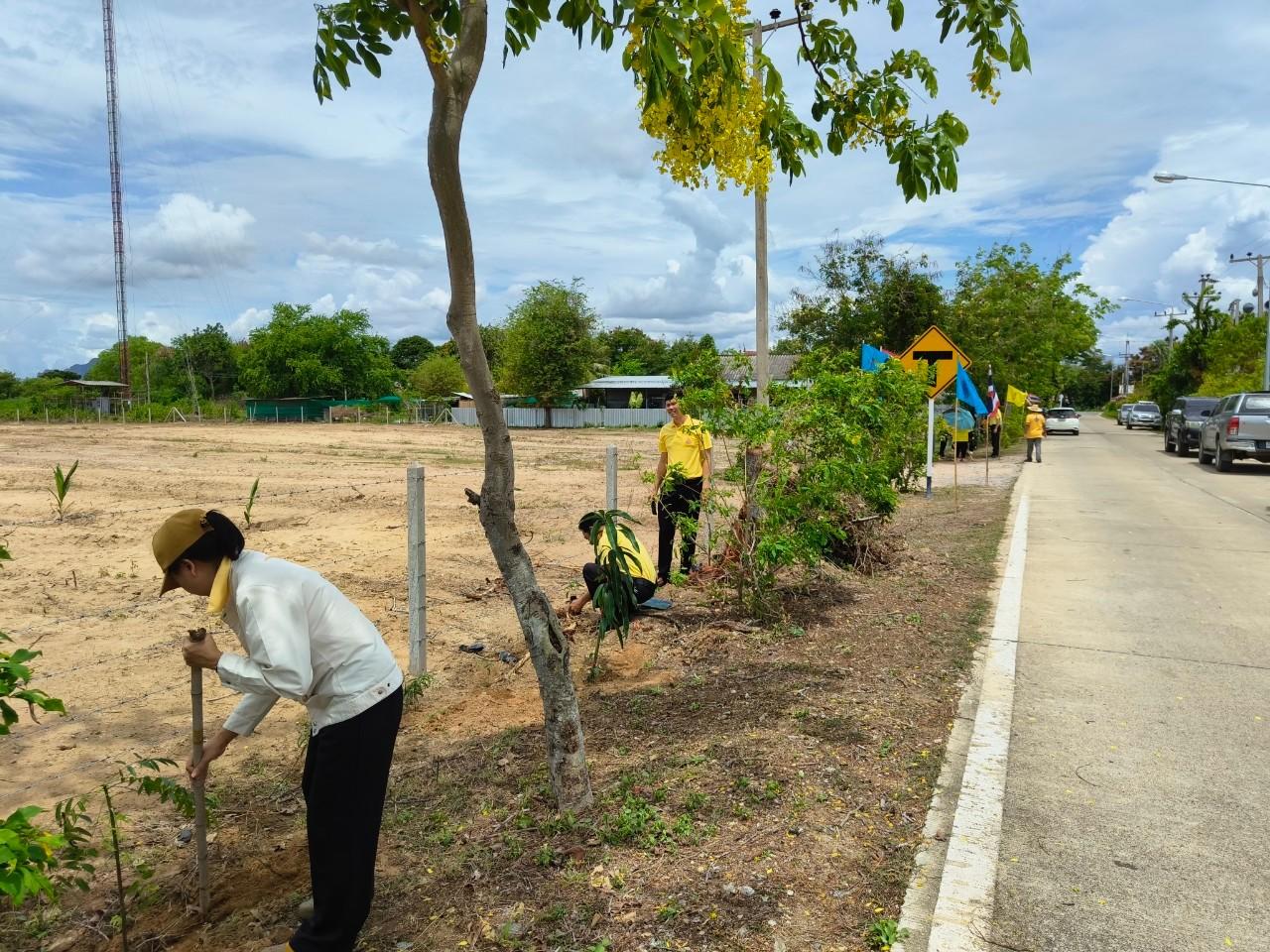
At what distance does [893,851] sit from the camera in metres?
3.59

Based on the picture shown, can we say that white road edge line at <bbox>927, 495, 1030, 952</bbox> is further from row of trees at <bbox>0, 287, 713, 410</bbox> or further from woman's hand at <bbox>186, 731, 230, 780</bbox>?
row of trees at <bbox>0, 287, 713, 410</bbox>

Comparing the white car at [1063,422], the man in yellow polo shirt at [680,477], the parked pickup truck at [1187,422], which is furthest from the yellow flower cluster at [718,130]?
the white car at [1063,422]

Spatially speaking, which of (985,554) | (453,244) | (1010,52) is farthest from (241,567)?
(985,554)

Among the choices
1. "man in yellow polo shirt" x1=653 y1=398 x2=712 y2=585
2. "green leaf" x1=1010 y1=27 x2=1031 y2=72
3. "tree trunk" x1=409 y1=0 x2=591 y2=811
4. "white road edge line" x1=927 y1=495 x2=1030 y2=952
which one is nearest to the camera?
"white road edge line" x1=927 y1=495 x2=1030 y2=952

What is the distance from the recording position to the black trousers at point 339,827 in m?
2.85

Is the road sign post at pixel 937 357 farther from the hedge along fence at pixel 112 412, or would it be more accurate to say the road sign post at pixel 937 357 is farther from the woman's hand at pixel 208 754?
the hedge along fence at pixel 112 412

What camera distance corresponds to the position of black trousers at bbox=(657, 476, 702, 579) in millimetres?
7586

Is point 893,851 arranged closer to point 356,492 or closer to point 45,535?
point 45,535

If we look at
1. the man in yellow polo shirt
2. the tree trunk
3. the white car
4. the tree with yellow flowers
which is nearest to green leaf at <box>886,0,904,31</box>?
the tree with yellow flowers

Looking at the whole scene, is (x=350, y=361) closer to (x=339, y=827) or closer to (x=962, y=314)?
(x=962, y=314)

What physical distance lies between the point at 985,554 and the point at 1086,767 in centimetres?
625

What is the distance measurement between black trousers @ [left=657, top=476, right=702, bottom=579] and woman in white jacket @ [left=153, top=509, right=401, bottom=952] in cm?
432

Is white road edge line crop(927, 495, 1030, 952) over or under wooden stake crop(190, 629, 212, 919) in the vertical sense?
under

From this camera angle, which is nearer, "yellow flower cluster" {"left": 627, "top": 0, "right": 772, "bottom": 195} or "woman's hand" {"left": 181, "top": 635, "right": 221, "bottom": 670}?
"woman's hand" {"left": 181, "top": 635, "right": 221, "bottom": 670}
